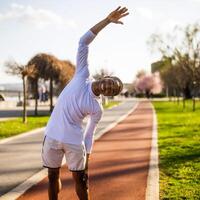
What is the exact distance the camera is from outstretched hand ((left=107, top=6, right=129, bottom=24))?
16.8ft

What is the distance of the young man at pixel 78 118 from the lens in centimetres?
480

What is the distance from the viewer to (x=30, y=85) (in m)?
36.4

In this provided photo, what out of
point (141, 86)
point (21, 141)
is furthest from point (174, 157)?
point (141, 86)

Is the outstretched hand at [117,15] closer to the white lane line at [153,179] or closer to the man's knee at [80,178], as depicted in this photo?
the man's knee at [80,178]

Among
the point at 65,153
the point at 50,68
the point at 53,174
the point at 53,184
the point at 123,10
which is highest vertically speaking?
the point at 50,68

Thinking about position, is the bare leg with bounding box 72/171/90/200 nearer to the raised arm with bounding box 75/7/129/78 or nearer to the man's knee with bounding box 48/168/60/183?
the man's knee with bounding box 48/168/60/183

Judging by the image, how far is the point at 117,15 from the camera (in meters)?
5.12

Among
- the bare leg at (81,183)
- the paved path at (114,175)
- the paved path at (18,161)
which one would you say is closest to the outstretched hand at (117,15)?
the bare leg at (81,183)

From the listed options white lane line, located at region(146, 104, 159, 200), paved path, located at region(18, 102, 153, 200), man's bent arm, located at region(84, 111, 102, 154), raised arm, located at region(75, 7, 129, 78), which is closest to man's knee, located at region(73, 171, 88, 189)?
man's bent arm, located at region(84, 111, 102, 154)

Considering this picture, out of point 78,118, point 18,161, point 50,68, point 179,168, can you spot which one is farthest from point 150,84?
point 78,118

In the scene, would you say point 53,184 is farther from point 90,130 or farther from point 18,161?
point 18,161

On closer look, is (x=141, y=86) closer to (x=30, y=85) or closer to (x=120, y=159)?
(x=30, y=85)

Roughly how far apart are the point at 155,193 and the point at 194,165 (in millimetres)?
3173

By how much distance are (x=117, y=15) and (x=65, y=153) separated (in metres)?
1.51
